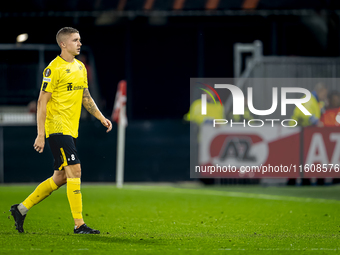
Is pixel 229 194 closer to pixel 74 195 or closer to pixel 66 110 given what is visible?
pixel 74 195

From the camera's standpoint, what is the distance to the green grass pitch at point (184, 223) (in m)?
6.31

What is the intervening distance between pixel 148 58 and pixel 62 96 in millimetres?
10876

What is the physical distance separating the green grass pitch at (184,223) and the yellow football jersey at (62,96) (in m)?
1.16

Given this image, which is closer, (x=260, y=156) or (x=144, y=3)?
(x=260, y=156)

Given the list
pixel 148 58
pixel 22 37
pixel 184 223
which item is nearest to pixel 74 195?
pixel 184 223

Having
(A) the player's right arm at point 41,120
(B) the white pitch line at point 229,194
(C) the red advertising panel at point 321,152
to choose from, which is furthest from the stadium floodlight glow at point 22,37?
(A) the player's right arm at point 41,120

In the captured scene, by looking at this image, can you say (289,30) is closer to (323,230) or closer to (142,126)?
(142,126)

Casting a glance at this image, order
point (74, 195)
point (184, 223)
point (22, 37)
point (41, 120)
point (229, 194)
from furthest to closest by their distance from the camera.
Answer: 1. point (22, 37)
2. point (229, 194)
3. point (184, 223)
4. point (74, 195)
5. point (41, 120)

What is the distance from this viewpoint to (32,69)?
16000 millimetres

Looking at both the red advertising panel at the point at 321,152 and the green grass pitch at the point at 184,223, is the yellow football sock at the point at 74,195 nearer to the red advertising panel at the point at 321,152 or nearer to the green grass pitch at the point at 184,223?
the green grass pitch at the point at 184,223

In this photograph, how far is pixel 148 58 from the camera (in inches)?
696

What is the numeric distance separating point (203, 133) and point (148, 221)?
600cm

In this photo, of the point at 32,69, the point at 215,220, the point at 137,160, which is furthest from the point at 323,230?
the point at 32,69

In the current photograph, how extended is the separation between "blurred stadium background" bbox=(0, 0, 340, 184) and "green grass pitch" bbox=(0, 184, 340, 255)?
2.06 metres
